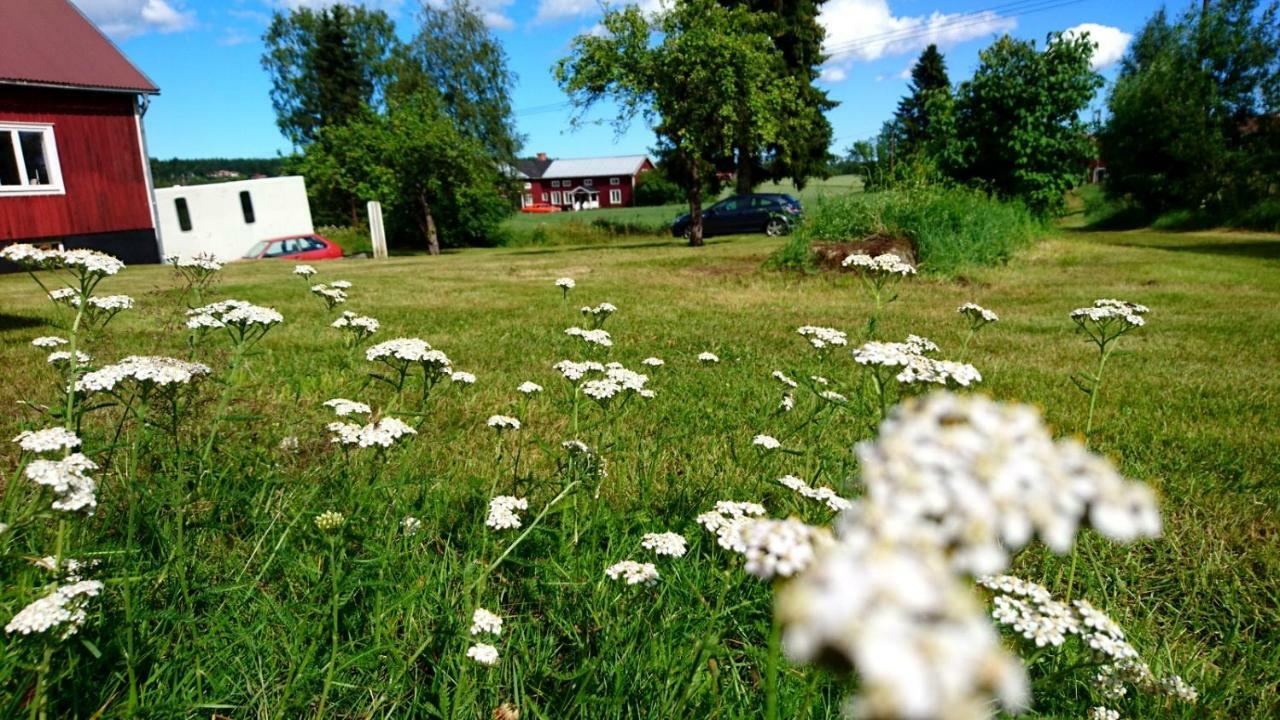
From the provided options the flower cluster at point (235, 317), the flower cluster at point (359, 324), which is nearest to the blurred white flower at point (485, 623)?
the flower cluster at point (235, 317)

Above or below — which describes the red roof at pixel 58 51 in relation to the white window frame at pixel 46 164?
above

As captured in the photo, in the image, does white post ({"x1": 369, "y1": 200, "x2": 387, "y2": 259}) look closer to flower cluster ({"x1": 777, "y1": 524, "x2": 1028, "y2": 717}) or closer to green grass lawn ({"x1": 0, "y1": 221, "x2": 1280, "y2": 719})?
green grass lawn ({"x1": 0, "y1": 221, "x2": 1280, "y2": 719})

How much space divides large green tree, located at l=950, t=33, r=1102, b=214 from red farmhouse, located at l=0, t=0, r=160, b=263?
70.9 ft

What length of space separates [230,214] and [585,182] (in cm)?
5650

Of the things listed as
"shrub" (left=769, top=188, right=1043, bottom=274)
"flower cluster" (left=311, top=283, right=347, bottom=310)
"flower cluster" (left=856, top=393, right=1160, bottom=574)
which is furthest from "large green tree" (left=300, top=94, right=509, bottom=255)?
"flower cluster" (left=856, top=393, right=1160, bottom=574)

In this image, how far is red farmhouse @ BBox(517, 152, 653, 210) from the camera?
268 ft

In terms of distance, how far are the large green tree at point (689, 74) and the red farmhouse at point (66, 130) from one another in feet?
38.3

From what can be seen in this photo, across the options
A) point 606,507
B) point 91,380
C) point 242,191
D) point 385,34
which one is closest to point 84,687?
point 91,380

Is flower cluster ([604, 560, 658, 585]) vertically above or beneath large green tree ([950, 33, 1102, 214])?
beneath

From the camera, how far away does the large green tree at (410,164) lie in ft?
93.7

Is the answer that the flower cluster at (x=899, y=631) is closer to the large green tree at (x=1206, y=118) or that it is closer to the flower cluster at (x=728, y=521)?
the flower cluster at (x=728, y=521)

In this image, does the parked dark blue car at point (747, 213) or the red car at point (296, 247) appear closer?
the red car at point (296, 247)

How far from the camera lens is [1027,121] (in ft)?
59.3

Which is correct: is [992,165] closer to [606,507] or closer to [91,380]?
[606,507]
